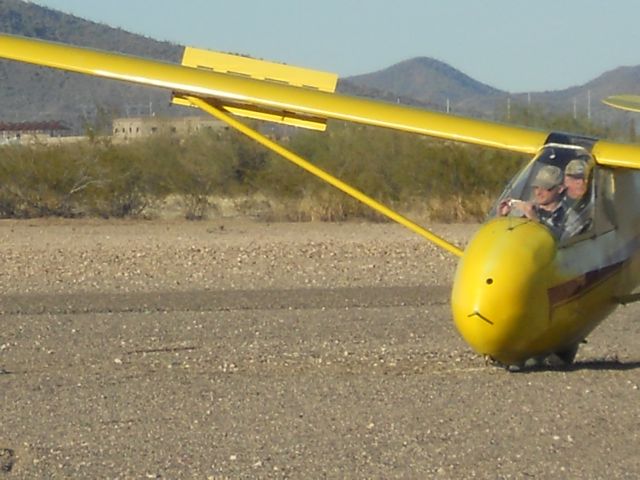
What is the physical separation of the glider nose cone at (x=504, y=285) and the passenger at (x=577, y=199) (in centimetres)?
44

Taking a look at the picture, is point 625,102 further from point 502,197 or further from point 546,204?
point 546,204

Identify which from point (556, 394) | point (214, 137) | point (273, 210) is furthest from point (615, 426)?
point (214, 137)

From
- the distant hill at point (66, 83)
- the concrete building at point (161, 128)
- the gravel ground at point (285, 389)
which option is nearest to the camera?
the gravel ground at point (285, 389)

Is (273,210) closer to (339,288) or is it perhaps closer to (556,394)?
(339,288)

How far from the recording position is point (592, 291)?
12.1m

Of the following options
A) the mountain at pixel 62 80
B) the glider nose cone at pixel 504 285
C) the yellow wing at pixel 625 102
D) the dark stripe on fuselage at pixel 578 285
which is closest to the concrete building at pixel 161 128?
the yellow wing at pixel 625 102

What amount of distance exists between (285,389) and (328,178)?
7.48 feet

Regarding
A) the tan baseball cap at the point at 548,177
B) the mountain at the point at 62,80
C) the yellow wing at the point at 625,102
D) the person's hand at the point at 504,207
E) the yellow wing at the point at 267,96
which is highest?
the yellow wing at the point at 267,96

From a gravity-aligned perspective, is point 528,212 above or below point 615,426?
above

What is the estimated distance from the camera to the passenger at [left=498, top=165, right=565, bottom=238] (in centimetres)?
1164

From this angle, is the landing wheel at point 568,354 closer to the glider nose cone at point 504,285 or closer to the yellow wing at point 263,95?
the glider nose cone at point 504,285

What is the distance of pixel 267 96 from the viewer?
13969 millimetres

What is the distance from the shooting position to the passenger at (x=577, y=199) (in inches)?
466

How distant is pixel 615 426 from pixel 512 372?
248 cm
